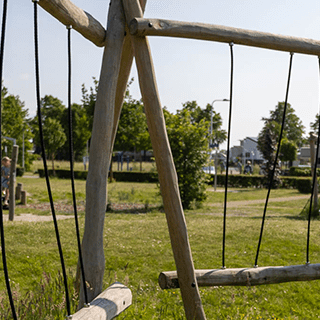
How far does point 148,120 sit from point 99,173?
455 mm

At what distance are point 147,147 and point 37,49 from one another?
29913mm

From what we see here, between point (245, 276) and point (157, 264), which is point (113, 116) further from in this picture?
point (157, 264)

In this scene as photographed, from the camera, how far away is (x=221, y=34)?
2.62 metres

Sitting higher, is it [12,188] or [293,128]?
[293,128]

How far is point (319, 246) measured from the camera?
5969 mm

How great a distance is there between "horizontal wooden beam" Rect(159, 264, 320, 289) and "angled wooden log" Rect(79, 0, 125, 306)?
0.49 m

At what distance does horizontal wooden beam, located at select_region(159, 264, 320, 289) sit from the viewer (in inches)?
104

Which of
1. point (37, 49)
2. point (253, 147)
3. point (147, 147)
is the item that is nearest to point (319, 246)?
point (37, 49)

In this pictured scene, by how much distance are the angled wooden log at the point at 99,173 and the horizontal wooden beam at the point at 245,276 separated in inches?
19.2

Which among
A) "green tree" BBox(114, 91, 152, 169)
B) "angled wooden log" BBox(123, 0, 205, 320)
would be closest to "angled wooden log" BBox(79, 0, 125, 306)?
"angled wooden log" BBox(123, 0, 205, 320)

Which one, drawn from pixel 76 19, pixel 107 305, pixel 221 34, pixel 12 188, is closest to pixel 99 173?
pixel 107 305

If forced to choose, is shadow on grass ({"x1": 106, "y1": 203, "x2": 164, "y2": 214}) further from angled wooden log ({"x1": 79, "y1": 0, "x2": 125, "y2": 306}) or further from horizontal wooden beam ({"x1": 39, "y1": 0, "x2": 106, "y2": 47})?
horizontal wooden beam ({"x1": 39, "y1": 0, "x2": 106, "y2": 47})

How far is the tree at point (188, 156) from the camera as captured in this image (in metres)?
12.8

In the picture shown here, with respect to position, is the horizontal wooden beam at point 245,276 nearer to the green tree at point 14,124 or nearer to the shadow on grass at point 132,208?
the shadow on grass at point 132,208
